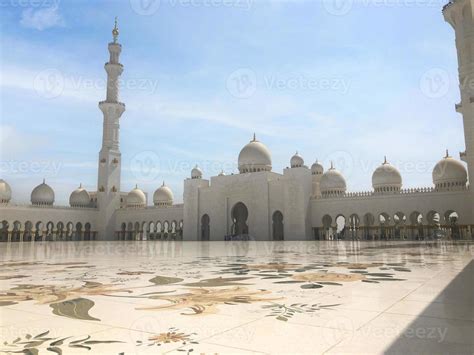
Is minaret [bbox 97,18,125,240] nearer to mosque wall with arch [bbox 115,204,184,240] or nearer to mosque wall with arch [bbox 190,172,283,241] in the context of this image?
mosque wall with arch [bbox 115,204,184,240]

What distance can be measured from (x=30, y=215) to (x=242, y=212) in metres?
16.8

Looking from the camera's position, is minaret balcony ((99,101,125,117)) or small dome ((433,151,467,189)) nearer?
small dome ((433,151,467,189))

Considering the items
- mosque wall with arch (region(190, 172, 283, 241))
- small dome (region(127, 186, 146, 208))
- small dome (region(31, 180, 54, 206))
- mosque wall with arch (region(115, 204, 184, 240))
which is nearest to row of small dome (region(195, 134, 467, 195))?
mosque wall with arch (region(190, 172, 283, 241))

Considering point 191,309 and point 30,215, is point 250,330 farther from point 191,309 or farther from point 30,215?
point 30,215

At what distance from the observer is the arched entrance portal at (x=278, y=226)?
93.5 ft

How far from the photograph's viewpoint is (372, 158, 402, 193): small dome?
85.8 feet

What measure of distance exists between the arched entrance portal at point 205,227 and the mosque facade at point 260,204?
0.09 m

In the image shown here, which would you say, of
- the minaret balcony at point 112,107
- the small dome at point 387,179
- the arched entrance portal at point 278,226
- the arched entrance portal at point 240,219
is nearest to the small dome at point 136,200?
the minaret balcony at point 112,107

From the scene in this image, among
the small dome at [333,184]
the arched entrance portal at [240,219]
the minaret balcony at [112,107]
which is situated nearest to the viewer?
the small dome at [333,184]

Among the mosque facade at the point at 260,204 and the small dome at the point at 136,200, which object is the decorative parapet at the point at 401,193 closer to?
the mosque facade at the point at 260,204

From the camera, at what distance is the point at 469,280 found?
14.5 ft

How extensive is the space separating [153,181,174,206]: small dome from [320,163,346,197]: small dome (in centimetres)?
1531

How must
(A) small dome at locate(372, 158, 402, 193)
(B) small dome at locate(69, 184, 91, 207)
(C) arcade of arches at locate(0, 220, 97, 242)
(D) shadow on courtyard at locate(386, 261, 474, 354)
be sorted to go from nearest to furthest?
1. (D) shadow on courtyard at locate(386, 261, 474, 354)
2. (A) small dome at locate(372, 158, 402, 193)
3. (C) arcade of arches at locate(0, 220, 97, 242)
4. (B) small dome at locate(69, 184, 91, 207)

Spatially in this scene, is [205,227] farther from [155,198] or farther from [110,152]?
[110,152]
